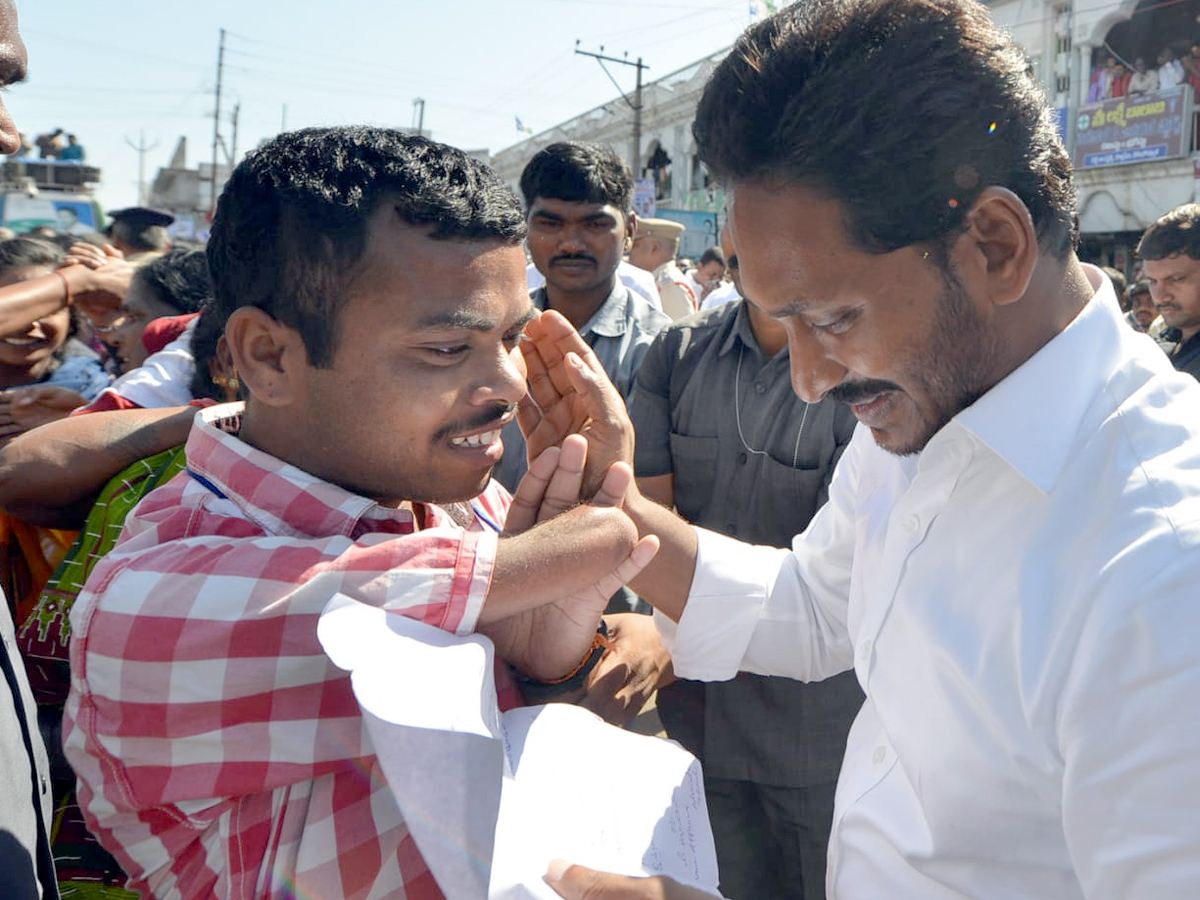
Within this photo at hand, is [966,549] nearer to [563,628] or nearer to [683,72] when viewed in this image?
[563,628]

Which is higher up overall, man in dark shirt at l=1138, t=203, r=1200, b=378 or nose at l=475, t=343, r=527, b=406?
man in dark shirt at l=1138, t=203, r=1200, b=378

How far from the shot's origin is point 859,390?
4.87ft

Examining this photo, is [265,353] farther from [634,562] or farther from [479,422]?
[634,562]

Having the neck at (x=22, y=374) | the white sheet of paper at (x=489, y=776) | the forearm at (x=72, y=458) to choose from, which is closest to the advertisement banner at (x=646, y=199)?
the neck at (x=22, y=374)

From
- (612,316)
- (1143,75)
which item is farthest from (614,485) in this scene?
(1143,75)

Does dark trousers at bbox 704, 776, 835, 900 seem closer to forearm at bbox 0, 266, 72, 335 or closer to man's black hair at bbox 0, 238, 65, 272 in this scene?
forearm at bbox 0, 266, 72, 335

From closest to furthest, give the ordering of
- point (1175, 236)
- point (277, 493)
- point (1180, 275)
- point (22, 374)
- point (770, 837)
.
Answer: point (277, 493) → point (770, 837) → point (22, 374) → point (1180, 275) → point (1175, 236)

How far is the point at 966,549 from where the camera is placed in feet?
4.54

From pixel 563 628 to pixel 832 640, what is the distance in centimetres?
69

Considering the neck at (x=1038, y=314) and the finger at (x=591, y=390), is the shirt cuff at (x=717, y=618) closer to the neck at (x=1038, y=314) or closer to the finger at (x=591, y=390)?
the finger at (x=591, y=390)

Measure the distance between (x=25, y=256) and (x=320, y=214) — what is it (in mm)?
3525

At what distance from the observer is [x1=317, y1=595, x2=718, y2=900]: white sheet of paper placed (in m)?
1.00

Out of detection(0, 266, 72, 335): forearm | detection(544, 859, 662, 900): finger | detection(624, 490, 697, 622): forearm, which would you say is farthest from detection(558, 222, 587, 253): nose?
detection(544, 859, 662, 900): finger

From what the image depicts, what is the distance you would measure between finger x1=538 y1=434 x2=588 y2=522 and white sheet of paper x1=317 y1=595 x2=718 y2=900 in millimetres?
366
